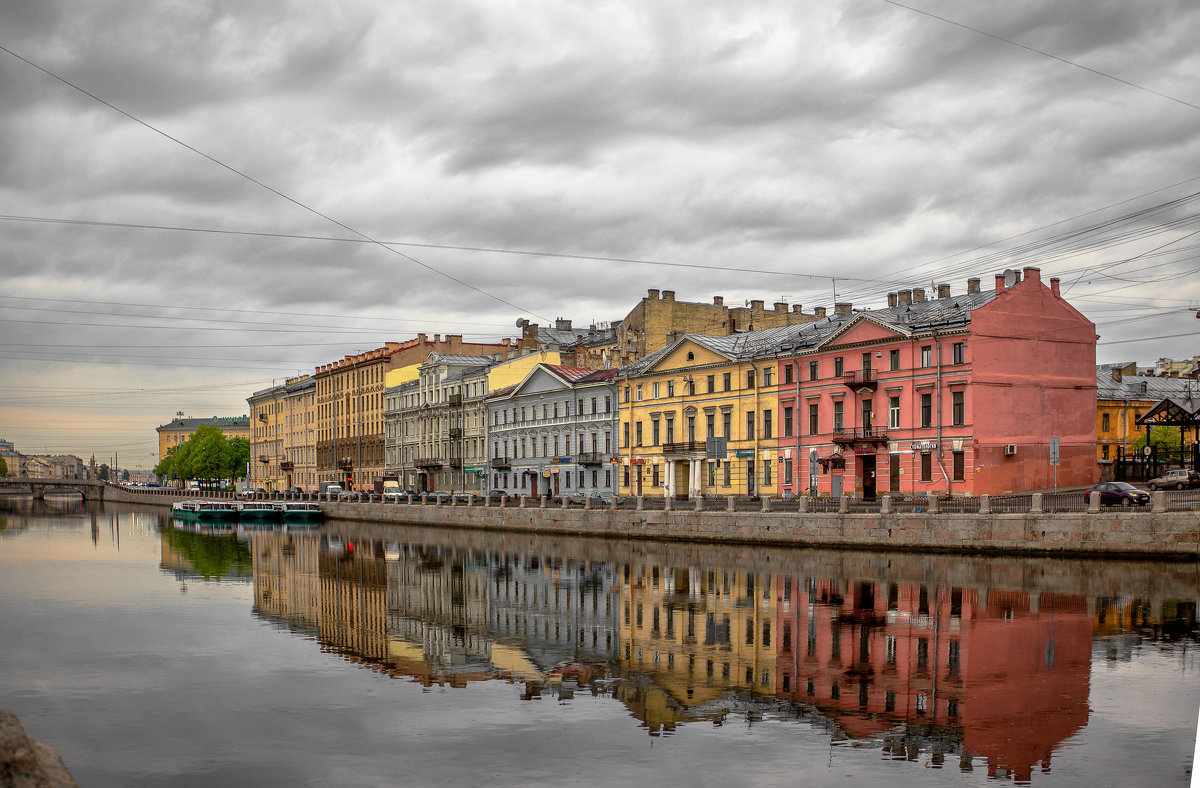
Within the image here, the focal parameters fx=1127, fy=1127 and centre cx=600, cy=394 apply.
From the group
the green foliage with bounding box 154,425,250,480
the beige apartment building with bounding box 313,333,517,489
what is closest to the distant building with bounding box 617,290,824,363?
the beige apartment building with bounding box 313,333,517,489

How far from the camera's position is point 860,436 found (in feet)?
188

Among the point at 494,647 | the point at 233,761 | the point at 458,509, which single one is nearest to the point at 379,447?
the point at 458,509

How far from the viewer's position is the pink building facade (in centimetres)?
5266

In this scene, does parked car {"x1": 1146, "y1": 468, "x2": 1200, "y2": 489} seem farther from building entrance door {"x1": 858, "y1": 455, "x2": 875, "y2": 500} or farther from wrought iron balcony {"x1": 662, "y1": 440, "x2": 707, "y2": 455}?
wrought iron balcony {"x1": 662, "y1": 440, "x2": 707, "y2": 455}

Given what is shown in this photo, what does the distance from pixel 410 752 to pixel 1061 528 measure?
94.3 feet

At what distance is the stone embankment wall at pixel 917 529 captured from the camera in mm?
34469

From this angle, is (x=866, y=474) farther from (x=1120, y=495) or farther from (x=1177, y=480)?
(x=1120, y=495)

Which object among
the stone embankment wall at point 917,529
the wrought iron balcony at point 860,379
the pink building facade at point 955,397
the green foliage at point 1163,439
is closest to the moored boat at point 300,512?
the stone embankment wall at point 917,529

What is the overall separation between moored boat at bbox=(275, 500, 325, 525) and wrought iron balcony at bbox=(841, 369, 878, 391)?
47.6 metres

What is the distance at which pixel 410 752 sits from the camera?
13.4 meters

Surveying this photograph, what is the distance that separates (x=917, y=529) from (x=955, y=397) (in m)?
14.6

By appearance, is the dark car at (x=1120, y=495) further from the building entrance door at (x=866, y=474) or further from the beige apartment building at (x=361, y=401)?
the beige apartment building at (x=361, y=401)

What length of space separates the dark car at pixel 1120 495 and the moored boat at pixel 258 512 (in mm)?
66046

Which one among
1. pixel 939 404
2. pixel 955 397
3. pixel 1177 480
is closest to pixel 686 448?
pixel 939 404
